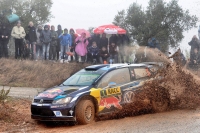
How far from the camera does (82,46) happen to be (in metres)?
21.1

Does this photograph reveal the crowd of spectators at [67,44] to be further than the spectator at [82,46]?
No

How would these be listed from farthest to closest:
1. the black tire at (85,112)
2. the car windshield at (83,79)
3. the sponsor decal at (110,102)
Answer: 1. the car windshield at (83,79)
2. the sponsor decal at (110,102)
3. the black tire at (85,112)

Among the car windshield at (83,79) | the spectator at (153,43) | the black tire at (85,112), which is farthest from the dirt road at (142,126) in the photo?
the spectator at (153,43)

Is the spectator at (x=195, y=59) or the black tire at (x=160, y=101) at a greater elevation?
the spectator at (x=195, y=59)

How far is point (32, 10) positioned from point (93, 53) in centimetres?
1223

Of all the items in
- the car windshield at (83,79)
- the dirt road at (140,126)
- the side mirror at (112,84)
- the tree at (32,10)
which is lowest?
the dirt road at (140,126)

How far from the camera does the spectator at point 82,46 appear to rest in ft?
68.8

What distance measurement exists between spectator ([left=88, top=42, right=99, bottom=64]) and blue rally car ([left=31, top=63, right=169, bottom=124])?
8.49 m

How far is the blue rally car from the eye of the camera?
10.2 m

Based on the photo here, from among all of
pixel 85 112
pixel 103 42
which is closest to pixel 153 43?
pixel 103 42

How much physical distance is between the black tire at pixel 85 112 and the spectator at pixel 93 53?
1053cm

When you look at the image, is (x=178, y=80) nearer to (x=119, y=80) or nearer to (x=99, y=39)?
(x=119, y=80)

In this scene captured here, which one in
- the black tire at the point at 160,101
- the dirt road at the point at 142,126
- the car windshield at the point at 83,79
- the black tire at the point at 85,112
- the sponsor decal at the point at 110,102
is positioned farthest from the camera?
the black tire at the point at 160,101

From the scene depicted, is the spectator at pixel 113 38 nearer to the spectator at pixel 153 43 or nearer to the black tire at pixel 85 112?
the spectator at pixel 153 43
